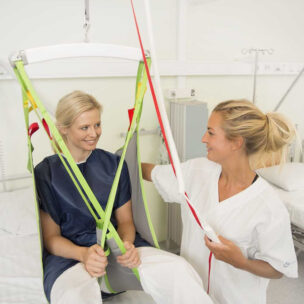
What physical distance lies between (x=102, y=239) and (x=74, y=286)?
17 centimetres

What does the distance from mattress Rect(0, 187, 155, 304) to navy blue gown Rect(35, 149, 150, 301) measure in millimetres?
168

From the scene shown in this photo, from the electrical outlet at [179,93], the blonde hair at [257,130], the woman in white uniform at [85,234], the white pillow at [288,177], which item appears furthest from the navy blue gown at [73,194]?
the white pillow at [288,177]

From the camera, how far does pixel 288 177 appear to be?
216 centimetres

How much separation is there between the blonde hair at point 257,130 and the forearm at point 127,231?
0.55 m

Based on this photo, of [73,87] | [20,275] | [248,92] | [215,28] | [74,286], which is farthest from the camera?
[248,92]

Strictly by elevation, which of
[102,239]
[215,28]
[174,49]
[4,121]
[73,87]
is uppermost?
[215,28]

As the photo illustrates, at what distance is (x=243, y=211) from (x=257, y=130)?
31cm

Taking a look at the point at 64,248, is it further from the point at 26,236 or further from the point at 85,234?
the point at 26,236

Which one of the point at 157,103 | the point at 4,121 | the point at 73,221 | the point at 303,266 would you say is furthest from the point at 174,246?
the point at 157,103

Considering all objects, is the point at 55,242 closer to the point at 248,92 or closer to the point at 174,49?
the point at 174,49

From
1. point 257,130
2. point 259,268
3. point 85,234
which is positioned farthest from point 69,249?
point 257,130

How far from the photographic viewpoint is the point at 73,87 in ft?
6.27

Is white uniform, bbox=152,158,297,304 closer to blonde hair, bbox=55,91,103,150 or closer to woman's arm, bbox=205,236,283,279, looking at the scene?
woman's arm, bbox=205,236,283,279

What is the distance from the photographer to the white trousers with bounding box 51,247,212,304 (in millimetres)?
1008
